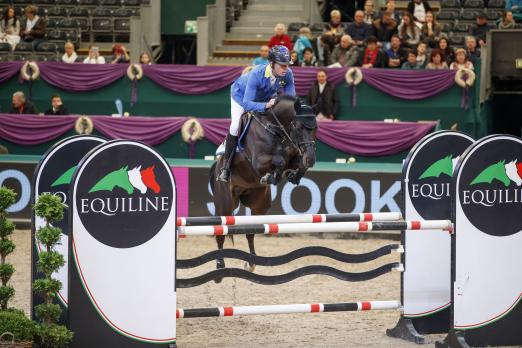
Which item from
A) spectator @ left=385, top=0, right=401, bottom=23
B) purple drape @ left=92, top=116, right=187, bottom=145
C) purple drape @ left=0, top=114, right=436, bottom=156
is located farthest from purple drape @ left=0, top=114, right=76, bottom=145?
spectator @ left=385, top=0, right=401, bottom=23

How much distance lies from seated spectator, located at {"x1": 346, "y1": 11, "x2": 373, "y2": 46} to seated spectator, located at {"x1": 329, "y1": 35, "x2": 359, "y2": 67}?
0.49m

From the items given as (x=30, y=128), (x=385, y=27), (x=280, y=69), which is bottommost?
(x=30, y=128)

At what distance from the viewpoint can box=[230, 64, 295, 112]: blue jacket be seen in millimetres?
9344

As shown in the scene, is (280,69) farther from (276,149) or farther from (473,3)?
(473,3)

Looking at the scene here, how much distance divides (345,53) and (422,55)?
1.37m

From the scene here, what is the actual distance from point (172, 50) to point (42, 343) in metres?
18.2

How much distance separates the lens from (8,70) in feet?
59.6

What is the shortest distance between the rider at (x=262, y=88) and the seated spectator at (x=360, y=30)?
860cm

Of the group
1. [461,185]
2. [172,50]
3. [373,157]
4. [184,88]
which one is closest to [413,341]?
[461,185]

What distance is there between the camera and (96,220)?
6.55 m

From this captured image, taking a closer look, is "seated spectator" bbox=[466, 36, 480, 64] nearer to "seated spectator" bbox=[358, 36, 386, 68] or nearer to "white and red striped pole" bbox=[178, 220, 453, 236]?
"seated spectator" bbox=[358, 36, 386, 68]

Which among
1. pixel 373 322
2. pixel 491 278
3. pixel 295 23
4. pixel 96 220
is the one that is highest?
pixel 295 23

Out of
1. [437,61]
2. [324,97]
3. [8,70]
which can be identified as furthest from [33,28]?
[437,61]

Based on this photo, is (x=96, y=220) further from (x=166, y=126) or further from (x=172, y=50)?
(x=172, y=50)
